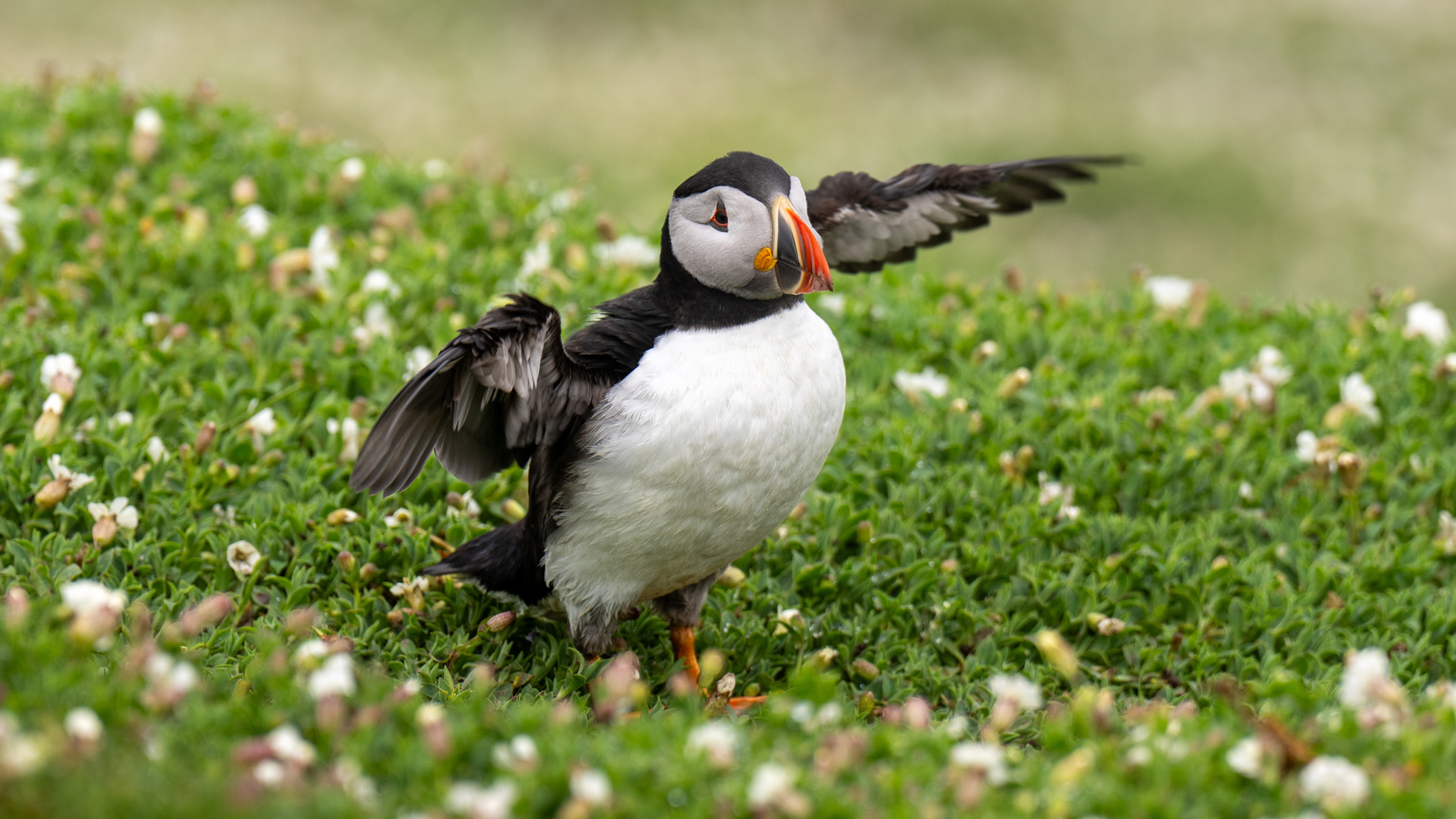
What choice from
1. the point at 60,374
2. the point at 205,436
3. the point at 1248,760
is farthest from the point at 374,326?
the point at 1248,760

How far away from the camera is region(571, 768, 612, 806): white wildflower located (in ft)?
8.39

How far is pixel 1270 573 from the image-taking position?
4.80 meters

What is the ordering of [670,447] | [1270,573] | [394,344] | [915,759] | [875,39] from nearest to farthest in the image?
[915,759] < [670,447] < [1270,573] < [394,344] < [875,39]

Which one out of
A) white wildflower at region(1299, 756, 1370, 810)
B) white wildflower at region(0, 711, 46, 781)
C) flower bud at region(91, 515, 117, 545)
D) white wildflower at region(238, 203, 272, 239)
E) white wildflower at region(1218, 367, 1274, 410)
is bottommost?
white wildflower at region(1218, 367, 1274, 410)

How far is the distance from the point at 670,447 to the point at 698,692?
2.74 feet

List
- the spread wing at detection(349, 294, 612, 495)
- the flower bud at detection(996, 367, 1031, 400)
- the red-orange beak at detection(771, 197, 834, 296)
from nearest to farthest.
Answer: the spread wing at detection(349, 294, 612, 495), the red-orange beak at detection(771, 197, 834, 296), the flower bud at detection(996, 367, 1031, 400)

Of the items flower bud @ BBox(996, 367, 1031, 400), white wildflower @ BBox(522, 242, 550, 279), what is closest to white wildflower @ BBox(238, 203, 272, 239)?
white wildflower @ BBox(522, 242, 550, 279)

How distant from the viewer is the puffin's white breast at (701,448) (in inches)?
145

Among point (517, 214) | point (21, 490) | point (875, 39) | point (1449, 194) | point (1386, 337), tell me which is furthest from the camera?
point (875, 39)

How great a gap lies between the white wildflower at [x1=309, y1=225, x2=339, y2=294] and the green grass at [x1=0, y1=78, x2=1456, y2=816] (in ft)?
0.22

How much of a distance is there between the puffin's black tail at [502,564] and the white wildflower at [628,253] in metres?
2.63

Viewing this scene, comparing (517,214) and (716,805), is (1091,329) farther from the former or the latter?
(716,805)

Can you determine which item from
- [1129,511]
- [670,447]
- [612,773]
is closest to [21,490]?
[670,447]

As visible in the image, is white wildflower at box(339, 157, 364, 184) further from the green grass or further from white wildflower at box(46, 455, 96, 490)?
white wildflower at box(46, 455, 96, 490)
